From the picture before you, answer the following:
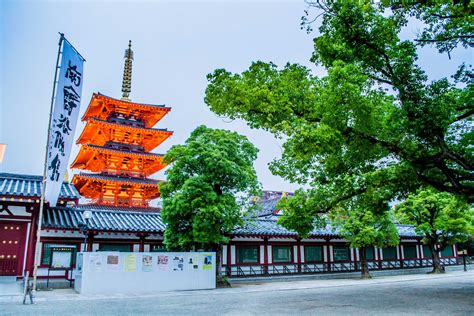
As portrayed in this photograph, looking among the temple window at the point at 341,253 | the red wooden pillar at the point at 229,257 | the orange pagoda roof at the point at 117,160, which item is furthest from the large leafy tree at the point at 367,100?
the orange pagoda roof at the point at 117,160

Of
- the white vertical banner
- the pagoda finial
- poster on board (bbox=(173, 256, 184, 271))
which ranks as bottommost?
poster on board (bbox=(173, 256, 184, 271))

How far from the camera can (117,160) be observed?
3231 cm

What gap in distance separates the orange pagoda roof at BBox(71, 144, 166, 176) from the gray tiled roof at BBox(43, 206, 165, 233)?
7999 millimetres

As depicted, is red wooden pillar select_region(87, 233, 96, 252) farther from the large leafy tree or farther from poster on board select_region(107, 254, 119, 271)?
the large leafy tree

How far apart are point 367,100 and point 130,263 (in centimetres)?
1289

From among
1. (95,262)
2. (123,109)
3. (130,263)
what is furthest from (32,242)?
(123,109)

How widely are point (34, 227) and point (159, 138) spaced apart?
53.8ft

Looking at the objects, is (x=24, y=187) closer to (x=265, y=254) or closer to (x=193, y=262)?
(x=193, y=262)

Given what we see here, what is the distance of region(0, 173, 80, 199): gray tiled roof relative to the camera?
17984mm

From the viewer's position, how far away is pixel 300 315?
10.0 m

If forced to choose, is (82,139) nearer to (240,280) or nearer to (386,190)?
(240,280)

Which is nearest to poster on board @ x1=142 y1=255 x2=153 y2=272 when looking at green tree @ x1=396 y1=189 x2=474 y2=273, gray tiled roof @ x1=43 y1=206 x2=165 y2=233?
gray tiled roof @ x1=43 y1=206 x2=165 y2=233

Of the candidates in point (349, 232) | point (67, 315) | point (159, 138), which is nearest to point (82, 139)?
point (159, 138)

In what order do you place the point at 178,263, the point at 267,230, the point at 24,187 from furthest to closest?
1. the point at 267,230
2. the point at 24,187
3. the point at 178,263
